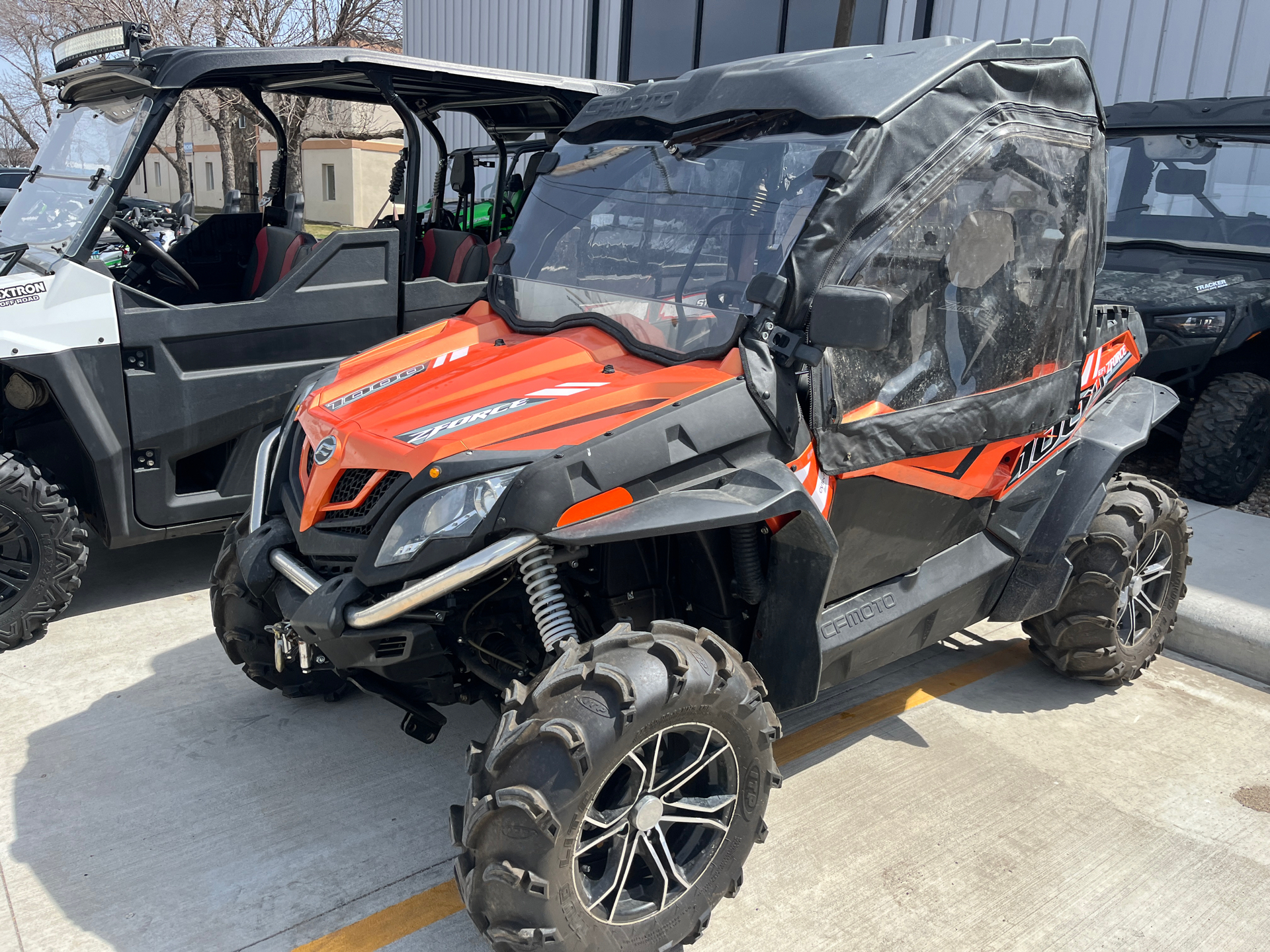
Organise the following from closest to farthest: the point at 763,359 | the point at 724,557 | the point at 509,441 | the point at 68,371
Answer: the point at 509,441 < the point at 763,359 < the point at 724,557 < the point at 68,371

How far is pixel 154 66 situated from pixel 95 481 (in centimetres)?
178

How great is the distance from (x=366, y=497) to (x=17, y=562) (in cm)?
241

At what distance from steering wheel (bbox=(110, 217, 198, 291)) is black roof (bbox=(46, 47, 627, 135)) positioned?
617 millimetres

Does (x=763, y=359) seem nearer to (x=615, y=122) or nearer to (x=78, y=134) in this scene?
(x=615, y=122)

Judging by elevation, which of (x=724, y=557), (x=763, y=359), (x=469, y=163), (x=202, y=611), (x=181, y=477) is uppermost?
(x=469, y=163)

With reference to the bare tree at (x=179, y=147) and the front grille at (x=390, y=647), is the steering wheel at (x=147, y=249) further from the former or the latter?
the front grille at (x=390, y=647)

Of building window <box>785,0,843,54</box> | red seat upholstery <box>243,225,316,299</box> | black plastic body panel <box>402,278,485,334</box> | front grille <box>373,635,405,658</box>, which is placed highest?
building window <box>785,0,843,54</box>

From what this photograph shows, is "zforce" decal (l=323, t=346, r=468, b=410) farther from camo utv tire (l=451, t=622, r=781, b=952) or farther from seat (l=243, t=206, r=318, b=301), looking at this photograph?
seat (l=243, t=206, r=318, b=301)

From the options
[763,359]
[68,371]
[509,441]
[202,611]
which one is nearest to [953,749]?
[763,359]

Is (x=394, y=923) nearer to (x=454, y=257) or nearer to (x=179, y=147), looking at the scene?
(x=454, y=257)

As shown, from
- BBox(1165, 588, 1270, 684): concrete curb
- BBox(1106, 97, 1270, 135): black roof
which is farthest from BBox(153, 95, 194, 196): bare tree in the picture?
BBox(1106, 97, 1270, 135): black roof

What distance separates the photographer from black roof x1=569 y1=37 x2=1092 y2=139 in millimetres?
2748

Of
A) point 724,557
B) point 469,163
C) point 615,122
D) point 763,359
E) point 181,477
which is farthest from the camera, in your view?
point 469,163

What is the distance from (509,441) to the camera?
2.45 meters
